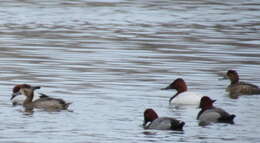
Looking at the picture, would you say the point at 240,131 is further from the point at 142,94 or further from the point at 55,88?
the point at 55,88

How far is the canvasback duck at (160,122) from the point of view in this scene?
A: 16.8 m

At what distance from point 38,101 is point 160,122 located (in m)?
3.51

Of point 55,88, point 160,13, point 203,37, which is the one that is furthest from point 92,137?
point 160,13

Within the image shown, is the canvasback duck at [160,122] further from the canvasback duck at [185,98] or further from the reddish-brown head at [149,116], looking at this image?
the canvasback duck at [185,98]

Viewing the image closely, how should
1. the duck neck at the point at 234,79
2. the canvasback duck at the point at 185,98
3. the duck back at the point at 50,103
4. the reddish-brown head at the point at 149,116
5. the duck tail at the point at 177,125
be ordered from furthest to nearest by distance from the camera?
1. the duck neck at the point at 234,79
2. the canvasback duck at the point at 185,98
3. the duck back at the point at 50,103
4. the reddish-brown head at the point at 149,116
5. the duck tail at the point at 177,125

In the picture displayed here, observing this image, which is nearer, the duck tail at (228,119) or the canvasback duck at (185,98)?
the duck tail at (228,119)

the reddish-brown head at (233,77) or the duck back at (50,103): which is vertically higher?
the reddish-brown head at (233,77)

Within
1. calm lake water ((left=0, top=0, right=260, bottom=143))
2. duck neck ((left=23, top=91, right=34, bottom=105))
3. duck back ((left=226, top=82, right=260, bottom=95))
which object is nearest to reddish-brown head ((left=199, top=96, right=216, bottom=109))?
calm lake water ((left=0, top=0, right=260, bottom=143))

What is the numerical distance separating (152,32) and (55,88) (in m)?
14.3

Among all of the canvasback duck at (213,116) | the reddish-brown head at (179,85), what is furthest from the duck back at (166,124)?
the reddish-brown head at (179,85)

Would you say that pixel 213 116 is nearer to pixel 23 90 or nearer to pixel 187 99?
pixel 187 99

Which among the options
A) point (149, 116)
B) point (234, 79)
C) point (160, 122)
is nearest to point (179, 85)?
point (234, 79)

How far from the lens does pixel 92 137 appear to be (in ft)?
53.0

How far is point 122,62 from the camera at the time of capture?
2723cm
